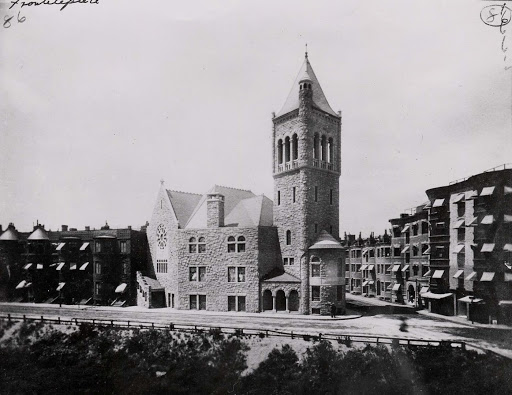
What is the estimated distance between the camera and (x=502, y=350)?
85.7 feet

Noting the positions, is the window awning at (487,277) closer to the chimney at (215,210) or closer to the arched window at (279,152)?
the arched window at (279,152)

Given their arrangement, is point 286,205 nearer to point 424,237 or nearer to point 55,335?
point 424,237

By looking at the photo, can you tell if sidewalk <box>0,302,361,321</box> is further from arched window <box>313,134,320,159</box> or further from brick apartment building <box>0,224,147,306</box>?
arched window <box>313,134,320,159</box>

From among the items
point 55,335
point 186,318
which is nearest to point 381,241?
point 186,318

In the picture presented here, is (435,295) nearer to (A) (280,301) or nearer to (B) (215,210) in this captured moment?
(A) (280,301)

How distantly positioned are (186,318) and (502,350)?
85.6 feet

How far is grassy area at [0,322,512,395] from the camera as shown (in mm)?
24719

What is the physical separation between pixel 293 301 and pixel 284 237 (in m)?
6.63

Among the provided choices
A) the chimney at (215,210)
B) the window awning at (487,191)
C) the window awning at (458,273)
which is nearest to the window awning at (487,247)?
the window awning at (487,191)

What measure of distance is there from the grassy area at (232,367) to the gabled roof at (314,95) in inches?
955

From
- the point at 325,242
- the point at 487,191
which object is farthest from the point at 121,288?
the point at 487,191

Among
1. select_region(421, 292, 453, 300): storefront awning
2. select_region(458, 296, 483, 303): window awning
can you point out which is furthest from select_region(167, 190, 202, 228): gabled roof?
select_region(458, 296, 483, 303): window awning

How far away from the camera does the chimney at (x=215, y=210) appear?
45.7m

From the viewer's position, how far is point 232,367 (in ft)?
93.0
